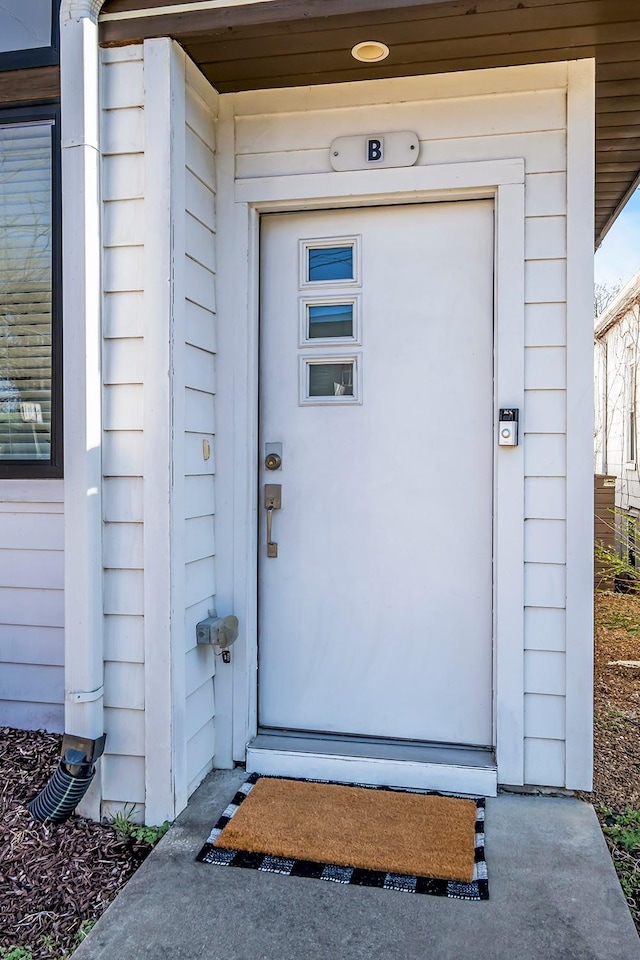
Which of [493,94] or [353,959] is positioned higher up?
[493,94]

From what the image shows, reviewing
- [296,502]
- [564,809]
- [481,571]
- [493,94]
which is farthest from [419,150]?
[564,809]

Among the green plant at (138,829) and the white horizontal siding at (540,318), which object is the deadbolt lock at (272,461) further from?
the green plant at (138,829)

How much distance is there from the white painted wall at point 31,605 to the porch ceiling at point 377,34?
1.59 meters

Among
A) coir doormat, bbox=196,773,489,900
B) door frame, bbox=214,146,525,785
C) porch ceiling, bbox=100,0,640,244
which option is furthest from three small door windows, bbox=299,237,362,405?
coir doormat, bbox=196,773,489,900

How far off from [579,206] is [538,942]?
2.15 m

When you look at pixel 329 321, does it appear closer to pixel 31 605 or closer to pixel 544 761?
pixel 31 605

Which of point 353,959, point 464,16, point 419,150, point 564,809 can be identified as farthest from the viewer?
point 419,150

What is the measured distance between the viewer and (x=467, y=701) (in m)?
2.59

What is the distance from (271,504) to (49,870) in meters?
1.33

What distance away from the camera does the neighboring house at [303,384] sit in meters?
2.25

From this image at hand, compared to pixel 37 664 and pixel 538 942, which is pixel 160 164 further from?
pixel 538 942

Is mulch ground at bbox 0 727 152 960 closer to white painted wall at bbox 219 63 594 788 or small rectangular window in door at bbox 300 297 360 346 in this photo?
white painted wall at bbox 219 63 594 788

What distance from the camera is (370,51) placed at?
232 centimetres

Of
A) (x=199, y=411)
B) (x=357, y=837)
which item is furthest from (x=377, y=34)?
(x=357, y=837)
